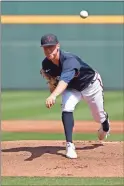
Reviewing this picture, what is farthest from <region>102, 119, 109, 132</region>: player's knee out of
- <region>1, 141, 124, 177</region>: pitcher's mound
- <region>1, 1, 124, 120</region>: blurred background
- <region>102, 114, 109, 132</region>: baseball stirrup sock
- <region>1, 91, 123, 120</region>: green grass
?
<region>1, 1, 124, 120</region>: blurred background

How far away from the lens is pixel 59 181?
4.96 m

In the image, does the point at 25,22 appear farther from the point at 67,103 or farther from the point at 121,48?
the point at 67,103

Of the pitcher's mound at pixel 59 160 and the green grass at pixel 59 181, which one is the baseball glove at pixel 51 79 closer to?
the pitcher's mound at pixel 59 160

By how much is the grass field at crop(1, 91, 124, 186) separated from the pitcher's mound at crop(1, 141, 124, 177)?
35 cm

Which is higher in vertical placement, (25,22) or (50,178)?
(25,22)

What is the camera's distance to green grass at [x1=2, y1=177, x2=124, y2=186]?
4828 mm

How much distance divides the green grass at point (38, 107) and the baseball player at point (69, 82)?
5.41 metres

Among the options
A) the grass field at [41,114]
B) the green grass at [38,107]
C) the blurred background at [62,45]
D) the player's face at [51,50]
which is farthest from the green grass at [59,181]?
the blurred background at [62,45]

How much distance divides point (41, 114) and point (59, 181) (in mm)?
7506

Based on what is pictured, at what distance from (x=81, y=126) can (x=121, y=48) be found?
8427 mm

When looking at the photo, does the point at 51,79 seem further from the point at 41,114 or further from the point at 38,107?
the point at 38,107

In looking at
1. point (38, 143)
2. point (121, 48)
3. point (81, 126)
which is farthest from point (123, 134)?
point (121, 48)

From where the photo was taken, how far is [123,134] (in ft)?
30.7

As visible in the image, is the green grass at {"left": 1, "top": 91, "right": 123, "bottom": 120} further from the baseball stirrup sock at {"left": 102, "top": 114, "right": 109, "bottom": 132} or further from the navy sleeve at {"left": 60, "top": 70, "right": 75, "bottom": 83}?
the navy sleeve at {"left": 60, "top": 70, "right": 75, "bottom": 83}
